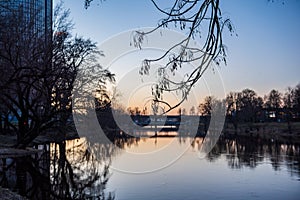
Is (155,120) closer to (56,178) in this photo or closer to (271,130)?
(56,178)

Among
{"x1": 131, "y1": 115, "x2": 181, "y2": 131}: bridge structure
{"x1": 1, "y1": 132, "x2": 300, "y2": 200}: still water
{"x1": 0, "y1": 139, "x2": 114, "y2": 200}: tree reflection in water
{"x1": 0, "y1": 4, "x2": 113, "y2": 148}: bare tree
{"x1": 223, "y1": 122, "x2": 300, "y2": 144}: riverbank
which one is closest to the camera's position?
{"x1": 131, "y1": 115, "x2": 181, "y2": 131}: bridge structure

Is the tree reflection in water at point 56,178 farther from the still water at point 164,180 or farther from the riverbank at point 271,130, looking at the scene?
the riverbank at point 271,130

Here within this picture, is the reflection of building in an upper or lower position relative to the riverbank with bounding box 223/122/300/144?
upper

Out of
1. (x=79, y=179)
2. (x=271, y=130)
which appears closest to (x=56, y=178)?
(x=79, y=179)

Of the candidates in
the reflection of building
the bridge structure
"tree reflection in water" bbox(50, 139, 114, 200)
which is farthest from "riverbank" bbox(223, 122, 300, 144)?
the reflection of building

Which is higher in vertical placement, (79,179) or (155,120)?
(155,120)

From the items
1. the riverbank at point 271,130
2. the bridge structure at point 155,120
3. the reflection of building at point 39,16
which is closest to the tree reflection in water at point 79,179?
the bridge structure at point 155,120

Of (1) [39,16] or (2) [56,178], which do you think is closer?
(2) [56,178]

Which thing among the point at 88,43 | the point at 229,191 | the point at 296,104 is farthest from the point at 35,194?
the point at 296,104

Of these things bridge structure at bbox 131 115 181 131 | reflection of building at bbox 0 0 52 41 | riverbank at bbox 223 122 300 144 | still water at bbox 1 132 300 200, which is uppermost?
reflection of building at bbox 0 0 52 41

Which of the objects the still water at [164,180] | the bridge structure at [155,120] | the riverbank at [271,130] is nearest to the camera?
the bridge structure at [155,120]

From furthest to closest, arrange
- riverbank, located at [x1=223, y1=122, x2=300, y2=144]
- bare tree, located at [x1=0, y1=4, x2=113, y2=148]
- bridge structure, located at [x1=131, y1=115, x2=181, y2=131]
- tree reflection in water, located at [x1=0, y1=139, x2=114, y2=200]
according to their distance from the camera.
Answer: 1. riverbank, located at [x1=223, y1=122, x2=300, y2=144]
2. bare tree, located at [x1=0, y1=4, x2=113, y2=148]
3. tree reflection in water, located at [x1=0, y1=139, x2=114, y2=200]
4. bridge structure, located at [x1=131, y1=115, x2=181, y2=131]

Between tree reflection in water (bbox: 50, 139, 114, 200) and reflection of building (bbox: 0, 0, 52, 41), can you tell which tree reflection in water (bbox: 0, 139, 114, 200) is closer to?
tree reflection in water (bbox: 50, 139, 114, 200)

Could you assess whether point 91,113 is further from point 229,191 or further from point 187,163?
point 229,191
